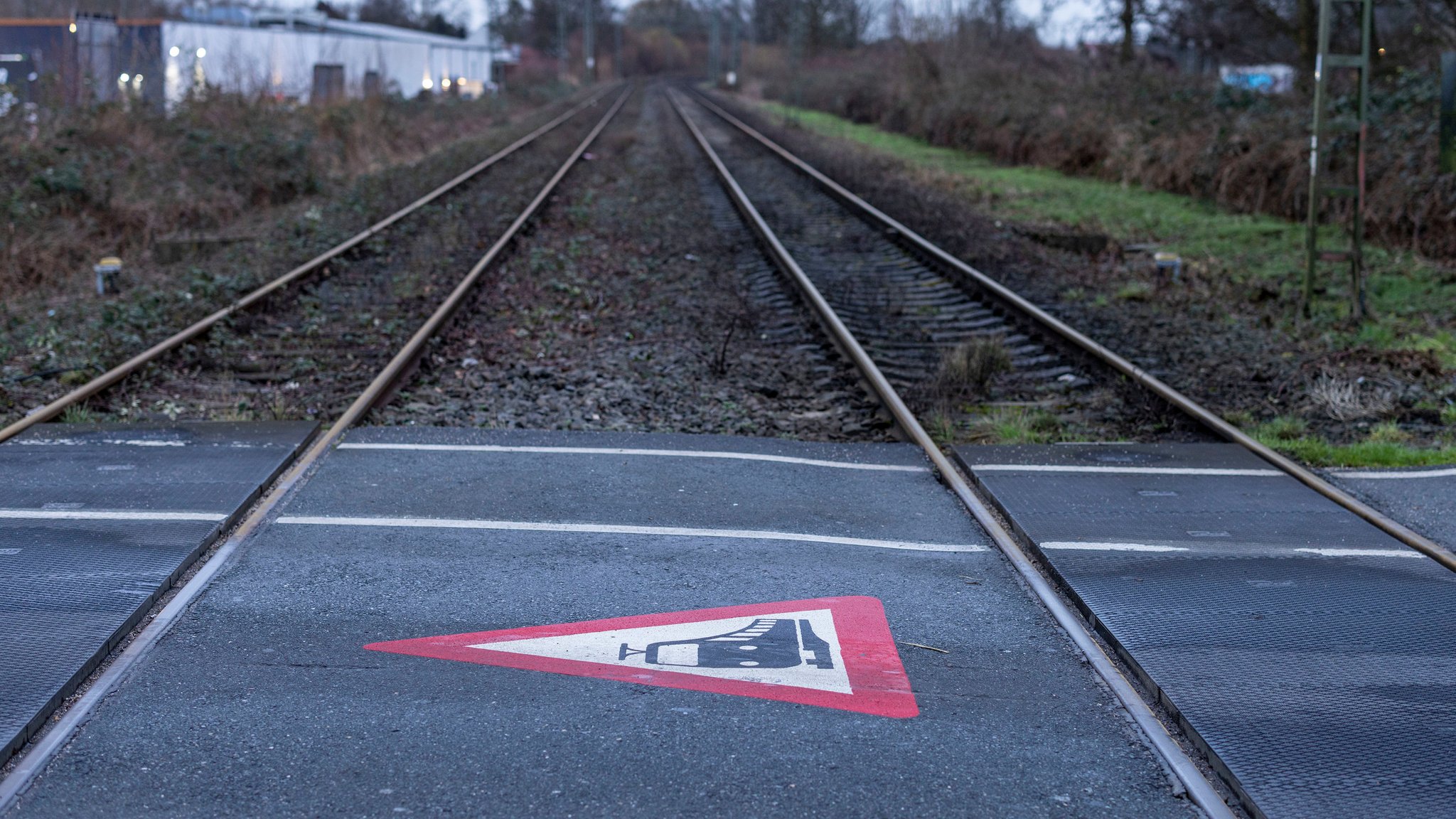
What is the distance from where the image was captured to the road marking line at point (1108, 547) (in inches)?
195

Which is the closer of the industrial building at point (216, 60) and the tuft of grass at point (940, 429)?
the tuft of grass at point (940, 429)

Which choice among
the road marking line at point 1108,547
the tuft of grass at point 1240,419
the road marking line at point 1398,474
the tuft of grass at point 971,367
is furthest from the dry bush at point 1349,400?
the road marking line at point 1108,547

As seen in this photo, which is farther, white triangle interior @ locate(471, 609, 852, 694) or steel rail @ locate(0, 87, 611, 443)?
steel rail @ locate(0, 87, 611, 443)

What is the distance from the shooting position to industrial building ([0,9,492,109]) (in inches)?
763

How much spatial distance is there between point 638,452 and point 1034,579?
2.33 meters

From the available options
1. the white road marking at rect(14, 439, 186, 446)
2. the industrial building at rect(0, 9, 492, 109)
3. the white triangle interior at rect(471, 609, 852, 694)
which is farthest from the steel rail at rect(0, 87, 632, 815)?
the industrial building at rect(0, 9, 492, 109)

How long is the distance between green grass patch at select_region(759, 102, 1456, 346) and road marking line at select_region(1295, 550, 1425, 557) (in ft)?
14.9

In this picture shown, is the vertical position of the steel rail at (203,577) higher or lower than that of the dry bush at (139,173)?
lower

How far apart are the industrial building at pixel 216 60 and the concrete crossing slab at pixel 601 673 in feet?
49.7

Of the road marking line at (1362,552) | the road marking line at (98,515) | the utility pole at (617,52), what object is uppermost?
the utility pole at (617,52)

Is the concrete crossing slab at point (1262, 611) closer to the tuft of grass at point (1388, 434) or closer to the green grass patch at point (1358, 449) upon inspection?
the green grass patch at point (1358, 449)

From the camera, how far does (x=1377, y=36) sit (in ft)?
44.3

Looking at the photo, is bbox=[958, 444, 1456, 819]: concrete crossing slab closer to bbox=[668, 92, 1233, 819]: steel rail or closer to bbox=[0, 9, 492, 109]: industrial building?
bbox=[668, 92, 1233, 819]: steel rail

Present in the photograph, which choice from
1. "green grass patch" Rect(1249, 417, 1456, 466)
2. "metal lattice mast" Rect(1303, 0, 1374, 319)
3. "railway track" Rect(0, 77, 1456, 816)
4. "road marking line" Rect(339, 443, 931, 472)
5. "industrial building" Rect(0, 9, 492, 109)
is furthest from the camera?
"industrial building" Rect(0, 9, 492, 109)
